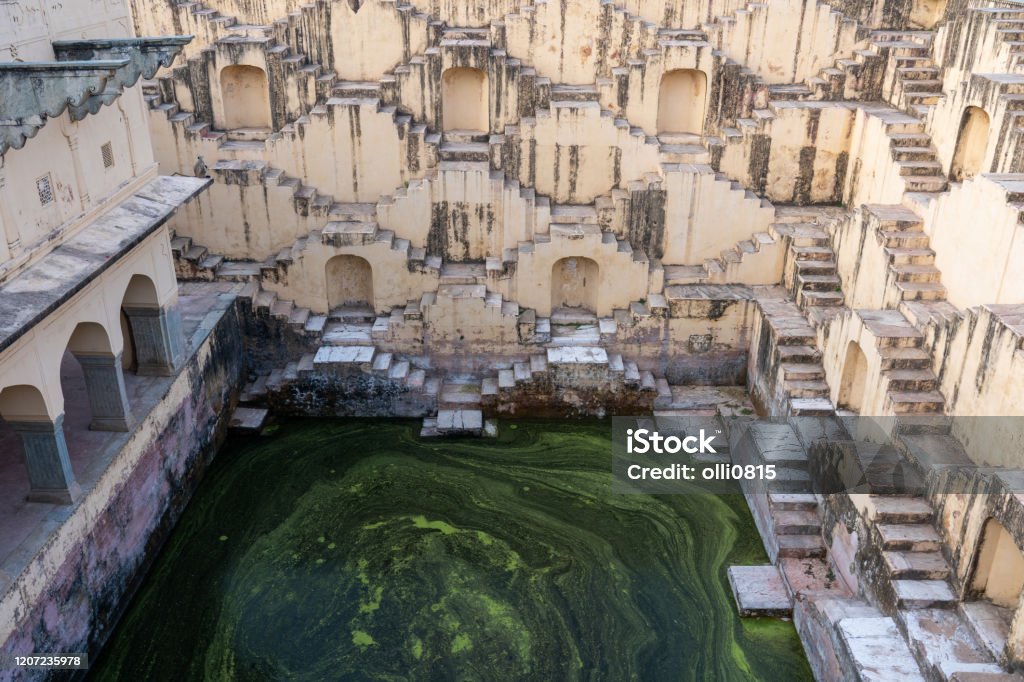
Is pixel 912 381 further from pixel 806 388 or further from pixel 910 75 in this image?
pixel 910 75

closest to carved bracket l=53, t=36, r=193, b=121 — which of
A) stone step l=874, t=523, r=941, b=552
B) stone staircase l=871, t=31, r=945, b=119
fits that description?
stone step l=874, t=523, r=941, b=552

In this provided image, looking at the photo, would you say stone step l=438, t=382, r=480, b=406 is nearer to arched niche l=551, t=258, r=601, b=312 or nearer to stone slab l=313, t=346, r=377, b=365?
stone slab l=313, t=346, r=377, b=365

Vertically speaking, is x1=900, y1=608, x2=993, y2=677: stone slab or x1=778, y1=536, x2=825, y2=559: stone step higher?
x1=900, y1=608, x2=993, y2=677: stone slab

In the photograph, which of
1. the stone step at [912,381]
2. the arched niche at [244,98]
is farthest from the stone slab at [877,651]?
the arched niche at [244,98]

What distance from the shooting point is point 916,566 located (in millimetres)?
9586

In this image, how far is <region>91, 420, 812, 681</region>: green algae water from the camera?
33.6 feet

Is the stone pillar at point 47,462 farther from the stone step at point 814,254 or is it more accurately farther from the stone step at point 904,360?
the stone step at point 814,254

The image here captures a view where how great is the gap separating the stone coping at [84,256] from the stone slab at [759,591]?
8493mm

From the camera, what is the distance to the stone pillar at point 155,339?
12.1 metres

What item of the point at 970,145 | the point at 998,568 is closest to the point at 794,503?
the point at 998,568

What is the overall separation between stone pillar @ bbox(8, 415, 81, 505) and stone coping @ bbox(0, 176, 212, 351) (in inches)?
60.1

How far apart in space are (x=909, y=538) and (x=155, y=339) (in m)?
9.87

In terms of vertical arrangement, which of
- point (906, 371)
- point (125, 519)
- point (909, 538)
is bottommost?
point (125, 519)

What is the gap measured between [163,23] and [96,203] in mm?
6856
